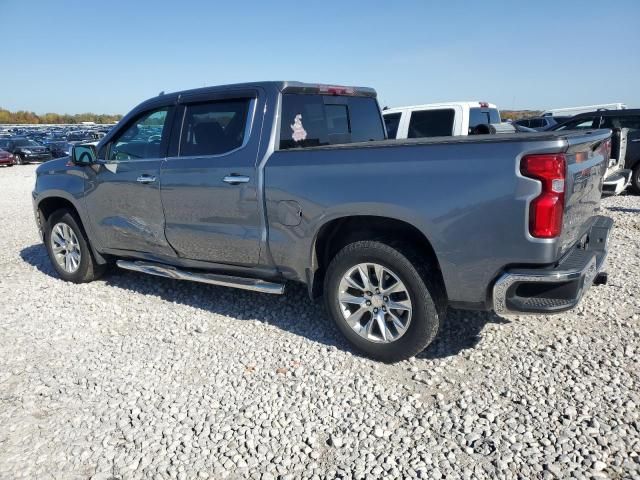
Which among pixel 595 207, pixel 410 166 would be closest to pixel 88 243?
pixel 410 166

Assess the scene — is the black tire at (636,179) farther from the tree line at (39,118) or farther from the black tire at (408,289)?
the tree line at (39,118)

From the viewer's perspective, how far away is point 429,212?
2949 millimetres

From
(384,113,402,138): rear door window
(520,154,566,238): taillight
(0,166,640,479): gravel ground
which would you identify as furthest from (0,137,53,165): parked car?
(520,154,566,238): taillight

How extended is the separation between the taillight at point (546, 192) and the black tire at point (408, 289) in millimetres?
751

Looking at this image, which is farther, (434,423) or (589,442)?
(434,423)

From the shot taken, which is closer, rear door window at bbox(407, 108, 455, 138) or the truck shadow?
the truck shadow

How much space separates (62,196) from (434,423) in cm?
437

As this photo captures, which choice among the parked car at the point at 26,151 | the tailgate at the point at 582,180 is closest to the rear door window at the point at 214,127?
the tailgate at the point at 582,180

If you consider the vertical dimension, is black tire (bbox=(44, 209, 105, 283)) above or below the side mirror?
below

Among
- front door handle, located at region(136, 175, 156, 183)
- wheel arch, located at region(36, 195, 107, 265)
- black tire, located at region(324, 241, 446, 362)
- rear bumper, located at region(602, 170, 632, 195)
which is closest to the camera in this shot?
black tire, located at region(324, 241, 446, 362)

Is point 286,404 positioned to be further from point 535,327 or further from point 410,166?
point 535,327

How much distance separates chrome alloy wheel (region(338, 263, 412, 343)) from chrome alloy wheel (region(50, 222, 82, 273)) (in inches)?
129

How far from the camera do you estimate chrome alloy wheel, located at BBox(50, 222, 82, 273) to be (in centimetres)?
531

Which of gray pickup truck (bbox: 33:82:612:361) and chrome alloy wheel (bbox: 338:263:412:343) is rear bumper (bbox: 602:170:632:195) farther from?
chrome alloy wheel (bbox: 338:263:412:343)
